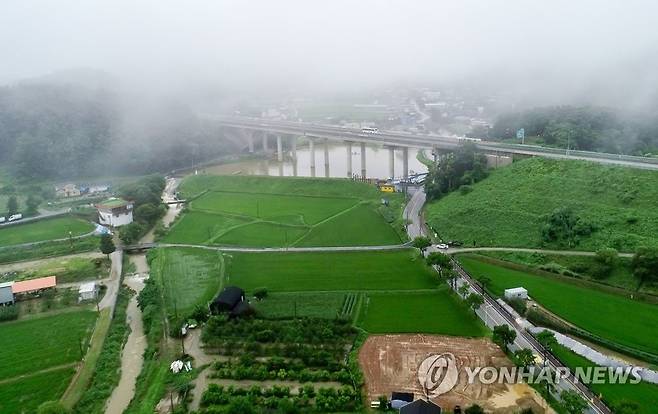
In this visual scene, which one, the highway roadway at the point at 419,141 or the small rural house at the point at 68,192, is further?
the small rural house at the point at 68,192

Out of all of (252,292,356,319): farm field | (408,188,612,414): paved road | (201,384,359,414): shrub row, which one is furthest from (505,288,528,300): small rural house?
(201,384,359,414): shrub row

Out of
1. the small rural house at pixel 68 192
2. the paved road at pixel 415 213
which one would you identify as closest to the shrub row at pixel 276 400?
the paved road at pixel 415 213

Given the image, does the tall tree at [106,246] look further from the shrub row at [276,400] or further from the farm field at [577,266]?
the farm field at [577,266]

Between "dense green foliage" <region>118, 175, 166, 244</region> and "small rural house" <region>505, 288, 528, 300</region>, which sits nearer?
"small rural house" <region>505, 288, 528, 300</region>

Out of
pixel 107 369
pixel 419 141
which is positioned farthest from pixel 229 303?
pixel 419 141

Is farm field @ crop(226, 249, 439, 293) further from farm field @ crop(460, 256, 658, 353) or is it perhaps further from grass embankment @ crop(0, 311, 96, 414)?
grass embankment @ crop(0, 311, 96, 414)

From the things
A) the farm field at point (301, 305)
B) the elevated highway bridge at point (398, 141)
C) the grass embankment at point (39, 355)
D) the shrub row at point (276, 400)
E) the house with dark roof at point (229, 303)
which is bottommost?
the grass embankment at point (39, 355)

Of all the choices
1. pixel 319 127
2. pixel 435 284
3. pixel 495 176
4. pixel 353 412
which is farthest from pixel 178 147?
pixel 353 412
